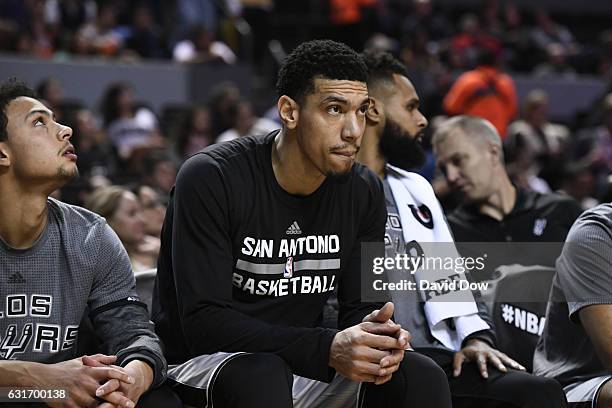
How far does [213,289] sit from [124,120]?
7.35 meters

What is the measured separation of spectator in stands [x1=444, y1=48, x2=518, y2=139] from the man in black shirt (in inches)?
247

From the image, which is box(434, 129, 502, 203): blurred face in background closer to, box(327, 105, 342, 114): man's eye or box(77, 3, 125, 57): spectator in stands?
box(327, 105, 342, 114): man's eye

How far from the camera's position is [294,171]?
3.41 meters

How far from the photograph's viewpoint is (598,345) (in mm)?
3508

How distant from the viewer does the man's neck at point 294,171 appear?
340cm

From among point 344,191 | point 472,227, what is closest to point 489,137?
point 472,227

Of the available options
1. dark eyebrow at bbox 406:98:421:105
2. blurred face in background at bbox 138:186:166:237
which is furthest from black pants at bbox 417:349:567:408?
blurred face in background at bbox 138:186:166:237

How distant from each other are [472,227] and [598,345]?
1608 mm

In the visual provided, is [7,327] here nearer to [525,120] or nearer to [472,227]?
[472,227]

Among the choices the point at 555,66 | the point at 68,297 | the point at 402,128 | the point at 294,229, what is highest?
the point at 402,128

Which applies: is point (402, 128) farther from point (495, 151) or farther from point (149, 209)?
point (149, 209)

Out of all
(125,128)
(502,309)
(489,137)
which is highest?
(489,137)

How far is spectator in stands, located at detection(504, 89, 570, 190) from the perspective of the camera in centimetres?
944

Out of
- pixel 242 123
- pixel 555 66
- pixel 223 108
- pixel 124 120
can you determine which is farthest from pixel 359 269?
pixel 555 66
